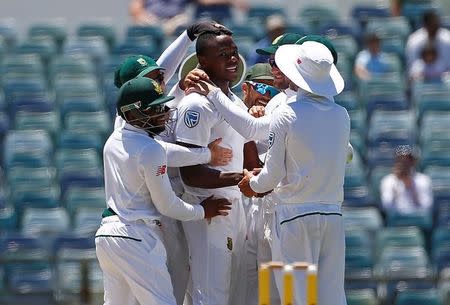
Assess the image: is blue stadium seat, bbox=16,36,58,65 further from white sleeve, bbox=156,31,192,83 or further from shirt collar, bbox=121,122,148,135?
shirt collar, bbox=121,122,148,135

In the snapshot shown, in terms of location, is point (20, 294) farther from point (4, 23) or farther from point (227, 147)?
point (4, 23)

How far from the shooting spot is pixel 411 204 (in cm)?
1330

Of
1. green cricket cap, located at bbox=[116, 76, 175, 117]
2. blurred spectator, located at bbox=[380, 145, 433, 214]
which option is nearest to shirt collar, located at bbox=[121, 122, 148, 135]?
green cricket cap, located at bbox=[116, 76, 175, 117]

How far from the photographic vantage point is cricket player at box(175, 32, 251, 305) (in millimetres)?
8555

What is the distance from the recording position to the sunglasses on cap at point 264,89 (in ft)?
30.0

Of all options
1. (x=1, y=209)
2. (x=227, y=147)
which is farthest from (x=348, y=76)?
(x=227, y=147)

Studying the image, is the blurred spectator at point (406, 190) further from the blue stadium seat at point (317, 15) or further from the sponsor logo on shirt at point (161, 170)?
the sponsor logo on shirt at point (161, 170)

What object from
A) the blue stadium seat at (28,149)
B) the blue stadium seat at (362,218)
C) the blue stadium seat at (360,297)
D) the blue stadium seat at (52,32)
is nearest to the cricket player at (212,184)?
the blue stadium seat at (360,297)

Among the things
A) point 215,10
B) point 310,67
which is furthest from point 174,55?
point 215,10

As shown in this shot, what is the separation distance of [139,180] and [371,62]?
24.4ft

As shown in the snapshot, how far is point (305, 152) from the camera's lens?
27.3 feet

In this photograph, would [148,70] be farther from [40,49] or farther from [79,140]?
[40,49]

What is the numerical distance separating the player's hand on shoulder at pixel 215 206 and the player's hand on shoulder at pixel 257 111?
597 millimetres

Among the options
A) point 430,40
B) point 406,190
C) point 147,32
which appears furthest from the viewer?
point 147,32
